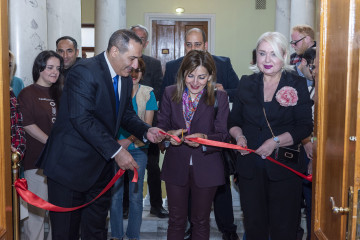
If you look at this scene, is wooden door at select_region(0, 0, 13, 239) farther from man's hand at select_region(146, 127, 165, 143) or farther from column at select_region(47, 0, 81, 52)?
column at select_region(47, 0, 81, 52)

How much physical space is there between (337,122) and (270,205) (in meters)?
1.40

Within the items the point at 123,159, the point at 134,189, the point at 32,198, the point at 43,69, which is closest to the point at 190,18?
the point at 43,69

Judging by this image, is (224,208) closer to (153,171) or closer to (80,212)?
(153,171)

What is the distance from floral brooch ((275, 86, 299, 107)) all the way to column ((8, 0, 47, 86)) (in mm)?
2910

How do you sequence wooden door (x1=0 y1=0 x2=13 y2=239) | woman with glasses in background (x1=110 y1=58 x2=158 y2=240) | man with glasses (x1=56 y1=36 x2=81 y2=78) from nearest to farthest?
wooden door (x1=0 y1=0 x2=13 y2=239) < woman with glasses in background (x1=110 y1=58 x2=158 y2=240) < man with glasses (x1=56 y1=36 x2=81 y2=78)

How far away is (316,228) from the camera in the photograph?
91.1 inches

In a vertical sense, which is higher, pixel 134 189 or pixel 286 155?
pixel 286 155

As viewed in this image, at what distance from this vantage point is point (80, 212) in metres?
3.33

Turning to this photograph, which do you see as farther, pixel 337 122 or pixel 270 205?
pixel 270 205

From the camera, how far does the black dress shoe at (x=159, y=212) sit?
4.95 m

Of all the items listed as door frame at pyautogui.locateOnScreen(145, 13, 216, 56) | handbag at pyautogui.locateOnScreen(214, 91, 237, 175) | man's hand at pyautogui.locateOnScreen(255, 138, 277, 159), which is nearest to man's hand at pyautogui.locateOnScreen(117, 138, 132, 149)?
handbag at pyautogui.locateOnScreen(214, 91, 237, 175)

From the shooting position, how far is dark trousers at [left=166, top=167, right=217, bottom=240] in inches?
140

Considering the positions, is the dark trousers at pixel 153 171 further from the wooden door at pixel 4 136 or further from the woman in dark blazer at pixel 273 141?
the wooden door at pixel 4 136

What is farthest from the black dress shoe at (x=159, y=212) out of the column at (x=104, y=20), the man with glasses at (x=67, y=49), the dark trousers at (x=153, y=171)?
the column at (x=104, y=20)
